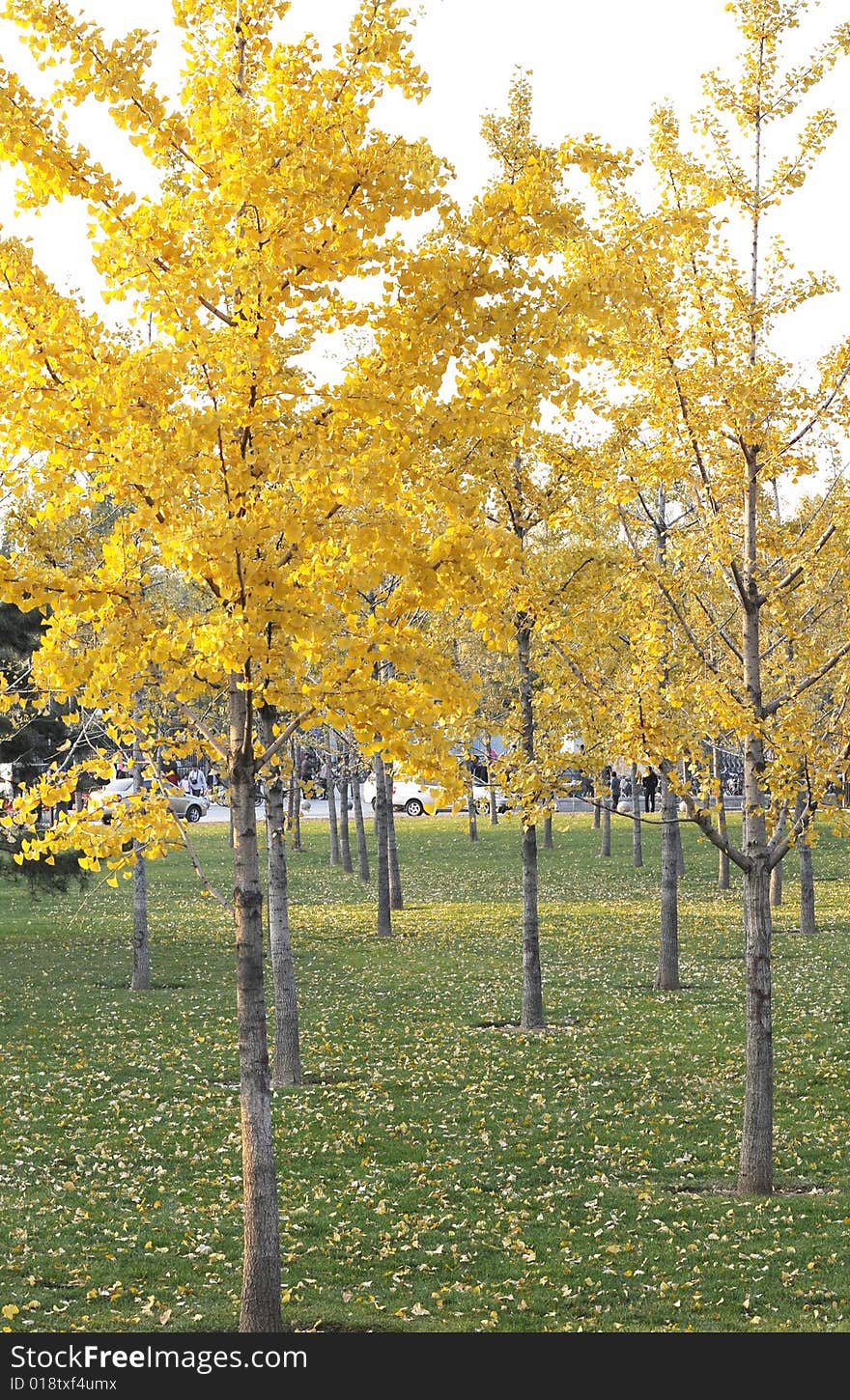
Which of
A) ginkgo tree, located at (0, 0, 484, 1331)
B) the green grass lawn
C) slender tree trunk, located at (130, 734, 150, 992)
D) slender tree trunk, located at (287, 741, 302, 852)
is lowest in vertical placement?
the green grass lawn

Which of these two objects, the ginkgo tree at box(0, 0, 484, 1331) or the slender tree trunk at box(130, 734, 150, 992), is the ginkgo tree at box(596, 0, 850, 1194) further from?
the slender tree trunk at box(130, 734, 150, 992)

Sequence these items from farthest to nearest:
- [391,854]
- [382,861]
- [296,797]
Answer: [296,797]
[391,854]
[382,861]

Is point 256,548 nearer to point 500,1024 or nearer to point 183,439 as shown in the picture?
point 183,439

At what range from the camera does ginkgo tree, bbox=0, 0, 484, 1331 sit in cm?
685

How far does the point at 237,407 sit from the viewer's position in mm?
6961

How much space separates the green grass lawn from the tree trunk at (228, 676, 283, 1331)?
66 cm

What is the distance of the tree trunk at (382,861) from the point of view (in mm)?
25641

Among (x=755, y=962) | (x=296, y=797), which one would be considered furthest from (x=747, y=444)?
(x=296, y=797)

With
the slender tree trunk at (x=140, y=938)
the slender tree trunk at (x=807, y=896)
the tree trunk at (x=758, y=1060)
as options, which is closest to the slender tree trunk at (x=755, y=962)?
the tree trunk at (x=758, y=1060)

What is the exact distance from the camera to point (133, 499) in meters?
7.23

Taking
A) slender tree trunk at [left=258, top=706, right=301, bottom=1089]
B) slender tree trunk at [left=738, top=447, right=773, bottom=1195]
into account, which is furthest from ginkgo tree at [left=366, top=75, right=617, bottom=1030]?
slender tree trunk at [left=258, top=706, right=301, bottom=1089]

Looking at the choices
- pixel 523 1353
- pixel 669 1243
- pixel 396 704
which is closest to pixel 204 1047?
pixel 669 1243

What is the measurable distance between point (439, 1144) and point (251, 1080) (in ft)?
17.1

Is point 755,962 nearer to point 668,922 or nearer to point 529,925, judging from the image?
point 529,925
